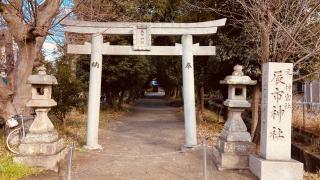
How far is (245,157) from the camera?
909cm

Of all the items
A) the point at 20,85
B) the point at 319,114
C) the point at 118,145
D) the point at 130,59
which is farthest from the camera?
the point at 130,59

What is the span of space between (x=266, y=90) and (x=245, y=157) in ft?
6.19

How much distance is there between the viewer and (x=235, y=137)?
9.27 meters

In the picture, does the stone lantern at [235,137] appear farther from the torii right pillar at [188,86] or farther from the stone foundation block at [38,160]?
the stone foundation block at [38,160]

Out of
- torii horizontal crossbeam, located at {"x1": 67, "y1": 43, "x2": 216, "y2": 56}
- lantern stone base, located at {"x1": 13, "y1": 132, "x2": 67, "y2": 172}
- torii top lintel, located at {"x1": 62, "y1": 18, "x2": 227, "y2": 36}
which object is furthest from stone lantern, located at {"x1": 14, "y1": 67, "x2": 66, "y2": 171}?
torii top lintel, located at {"x1": 62, "y1": 18, "x2": 227, "y2": 36}

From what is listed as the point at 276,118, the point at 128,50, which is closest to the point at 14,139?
the point at 128,50

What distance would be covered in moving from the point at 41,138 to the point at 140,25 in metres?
4.75

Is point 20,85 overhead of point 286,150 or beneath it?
overhead

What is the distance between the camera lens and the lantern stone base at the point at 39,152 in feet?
29.2

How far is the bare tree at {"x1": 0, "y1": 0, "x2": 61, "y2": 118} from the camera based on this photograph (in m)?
10.6

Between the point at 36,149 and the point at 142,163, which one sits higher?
the point at 36,149

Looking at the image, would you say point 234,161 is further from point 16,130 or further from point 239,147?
point 16,130

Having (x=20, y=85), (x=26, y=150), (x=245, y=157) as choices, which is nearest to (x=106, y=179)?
(x=26, y=150)

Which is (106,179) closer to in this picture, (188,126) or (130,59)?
(188,126)
